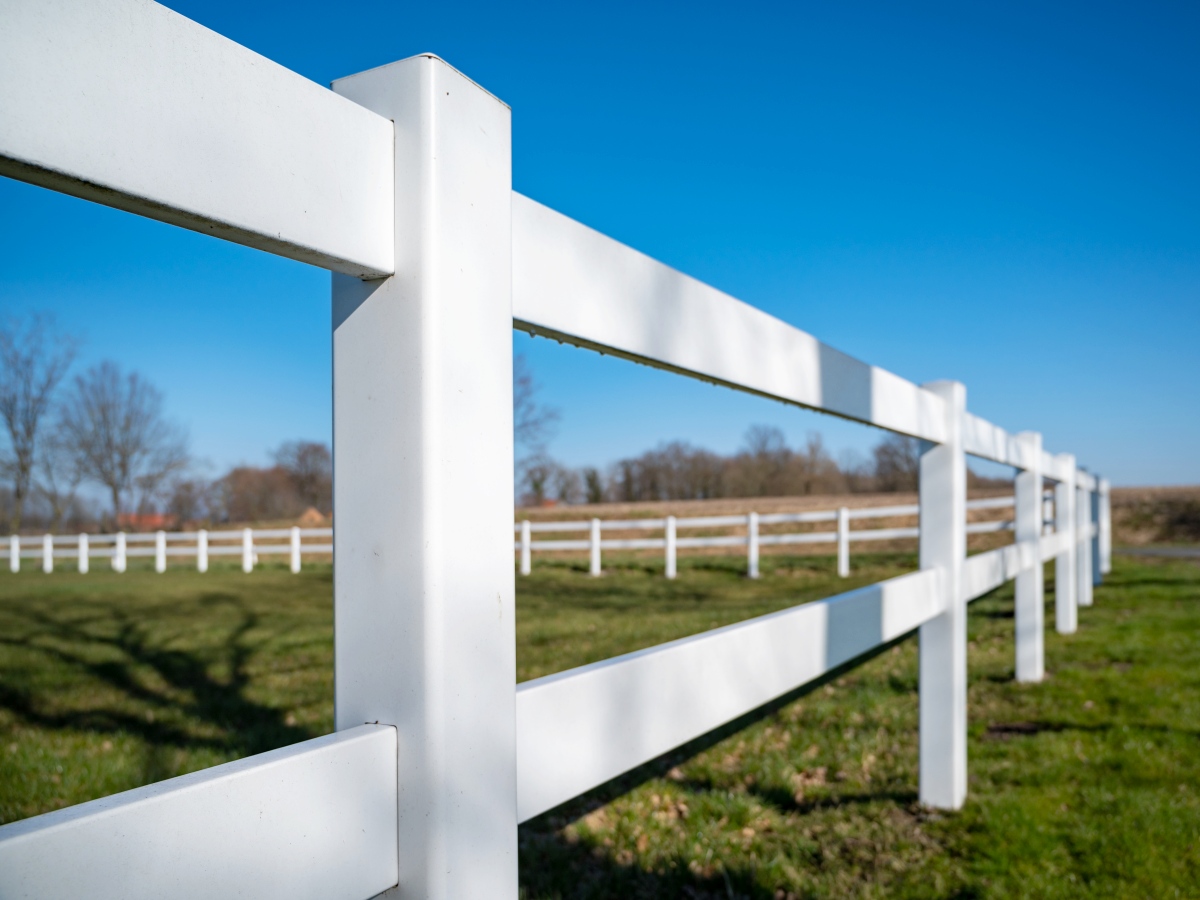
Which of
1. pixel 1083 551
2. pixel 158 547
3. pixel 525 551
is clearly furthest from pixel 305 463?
pixel 1083 551

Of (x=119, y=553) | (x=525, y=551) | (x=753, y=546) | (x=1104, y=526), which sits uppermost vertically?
(x=1104, y=526)

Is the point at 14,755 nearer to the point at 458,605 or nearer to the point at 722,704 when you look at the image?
the point at 722,704

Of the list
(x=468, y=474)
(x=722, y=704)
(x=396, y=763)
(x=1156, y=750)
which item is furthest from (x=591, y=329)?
(x=1156, y=750)

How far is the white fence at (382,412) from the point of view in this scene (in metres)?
0.52

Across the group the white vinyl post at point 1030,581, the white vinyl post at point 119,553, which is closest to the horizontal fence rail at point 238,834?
the white vinyl post at point 1030,581

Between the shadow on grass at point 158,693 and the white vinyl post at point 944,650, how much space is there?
2.46 m

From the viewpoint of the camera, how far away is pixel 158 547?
16.4 metres

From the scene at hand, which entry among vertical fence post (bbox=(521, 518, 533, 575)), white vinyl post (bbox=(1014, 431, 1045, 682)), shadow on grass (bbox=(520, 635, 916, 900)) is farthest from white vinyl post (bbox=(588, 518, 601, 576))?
shadow on grass (bbox=(520, 635, 916, 900))

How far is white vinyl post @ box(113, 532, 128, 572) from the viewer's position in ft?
56.7

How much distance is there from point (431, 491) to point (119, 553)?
779 inches

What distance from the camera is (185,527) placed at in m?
19.3

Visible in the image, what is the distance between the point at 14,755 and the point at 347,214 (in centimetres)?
378

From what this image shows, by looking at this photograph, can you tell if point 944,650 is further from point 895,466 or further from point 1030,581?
point 895,466

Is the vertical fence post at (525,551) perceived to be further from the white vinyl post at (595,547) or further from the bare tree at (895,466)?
the bare tree at (895,466)
